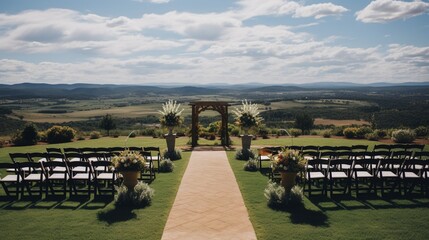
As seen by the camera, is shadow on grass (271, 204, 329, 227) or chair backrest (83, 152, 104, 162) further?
chair backrest (83, 152, 104, 162)

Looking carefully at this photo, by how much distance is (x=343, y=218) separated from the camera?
28.1 ft

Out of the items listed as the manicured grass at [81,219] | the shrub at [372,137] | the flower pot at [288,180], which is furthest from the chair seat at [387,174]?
the shrub at [372,137]

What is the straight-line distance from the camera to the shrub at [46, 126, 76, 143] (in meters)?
26.2

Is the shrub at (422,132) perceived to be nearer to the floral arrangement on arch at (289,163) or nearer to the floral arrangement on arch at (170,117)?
the floral arrangement on arch at (170,117)

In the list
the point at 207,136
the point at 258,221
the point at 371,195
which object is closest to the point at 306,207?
the point at 258,221

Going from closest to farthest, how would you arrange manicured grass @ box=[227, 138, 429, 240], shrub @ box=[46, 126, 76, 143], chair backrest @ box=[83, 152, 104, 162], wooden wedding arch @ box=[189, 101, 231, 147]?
manicured grass @ box=[227, 138, 429, 240] < chair backrest @ box=[83, 152, 104, 162] < wooden wedding arch @ box=[189, 101, 231, 147] < shrub @ box=[46, 126, 76, 143]

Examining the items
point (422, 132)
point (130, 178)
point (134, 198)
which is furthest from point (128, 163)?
point (422, 132)

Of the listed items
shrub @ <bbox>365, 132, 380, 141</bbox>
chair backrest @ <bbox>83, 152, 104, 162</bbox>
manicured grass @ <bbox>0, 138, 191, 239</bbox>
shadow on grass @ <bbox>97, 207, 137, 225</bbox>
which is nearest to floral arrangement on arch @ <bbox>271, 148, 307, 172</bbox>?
manicured grass @ <bbox>0, 138, 191, 239</bbox>

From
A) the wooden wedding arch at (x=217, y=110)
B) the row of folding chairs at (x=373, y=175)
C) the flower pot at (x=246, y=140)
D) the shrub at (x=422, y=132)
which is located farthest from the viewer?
the shrub at (x=422, y=132)

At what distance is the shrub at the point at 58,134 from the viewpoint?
2617 cm

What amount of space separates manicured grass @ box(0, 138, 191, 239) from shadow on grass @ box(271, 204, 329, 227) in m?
3.07

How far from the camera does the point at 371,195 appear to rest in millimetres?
10680

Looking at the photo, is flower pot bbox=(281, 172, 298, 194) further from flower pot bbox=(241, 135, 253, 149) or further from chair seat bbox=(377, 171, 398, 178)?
flower pot bbox=(241, 135, 253, 149)

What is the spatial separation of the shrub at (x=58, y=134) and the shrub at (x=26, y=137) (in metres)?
1.07
